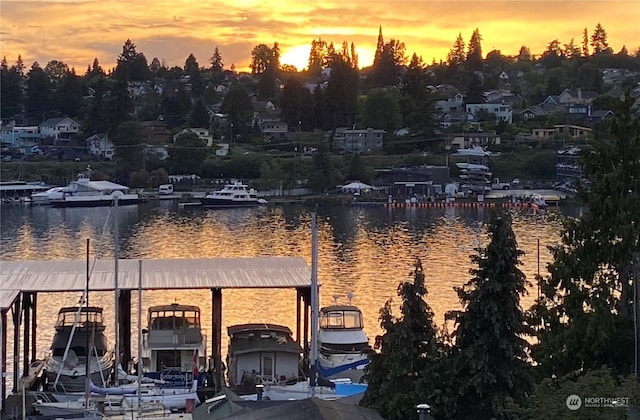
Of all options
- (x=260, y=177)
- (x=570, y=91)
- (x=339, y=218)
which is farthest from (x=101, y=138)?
(x=570, y=91)

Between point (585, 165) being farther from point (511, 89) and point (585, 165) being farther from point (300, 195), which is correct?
point (511, 89)

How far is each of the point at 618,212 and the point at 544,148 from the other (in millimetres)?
43939

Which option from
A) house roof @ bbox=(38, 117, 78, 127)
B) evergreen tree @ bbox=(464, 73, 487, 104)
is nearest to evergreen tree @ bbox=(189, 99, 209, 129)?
house roof @ bbox=(38, 117, 78, 127)

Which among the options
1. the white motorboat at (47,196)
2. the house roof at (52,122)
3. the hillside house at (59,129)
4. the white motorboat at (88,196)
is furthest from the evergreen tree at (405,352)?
the house roof at (52,122)

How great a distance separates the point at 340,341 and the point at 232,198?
29.8m

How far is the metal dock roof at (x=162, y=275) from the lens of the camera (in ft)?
37.9

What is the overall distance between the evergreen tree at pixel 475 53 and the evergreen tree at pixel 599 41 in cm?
1172

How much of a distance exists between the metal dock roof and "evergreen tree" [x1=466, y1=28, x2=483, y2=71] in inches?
2566

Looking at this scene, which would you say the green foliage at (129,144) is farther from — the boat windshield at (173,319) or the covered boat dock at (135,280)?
the boat windshield at (173,319)

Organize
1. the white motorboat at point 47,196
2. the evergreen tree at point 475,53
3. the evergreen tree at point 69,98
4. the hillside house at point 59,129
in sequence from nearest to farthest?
the white motorboat at point 47,196 < the hillside house at point 59,129 < the evergreen tree at point 69,98 < the evergreen tree at point 475,53

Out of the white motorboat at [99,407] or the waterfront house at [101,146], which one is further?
the waterfront house at [101,146]

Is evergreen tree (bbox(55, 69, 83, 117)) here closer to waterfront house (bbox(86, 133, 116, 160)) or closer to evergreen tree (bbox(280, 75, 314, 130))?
waterfront house (bbox(86, 133, 116, 160))

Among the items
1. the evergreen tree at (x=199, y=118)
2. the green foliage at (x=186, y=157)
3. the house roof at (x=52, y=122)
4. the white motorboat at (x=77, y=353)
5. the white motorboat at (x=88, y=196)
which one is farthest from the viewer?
the house roof at (x=52, y=122)

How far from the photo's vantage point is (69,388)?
432 inches
